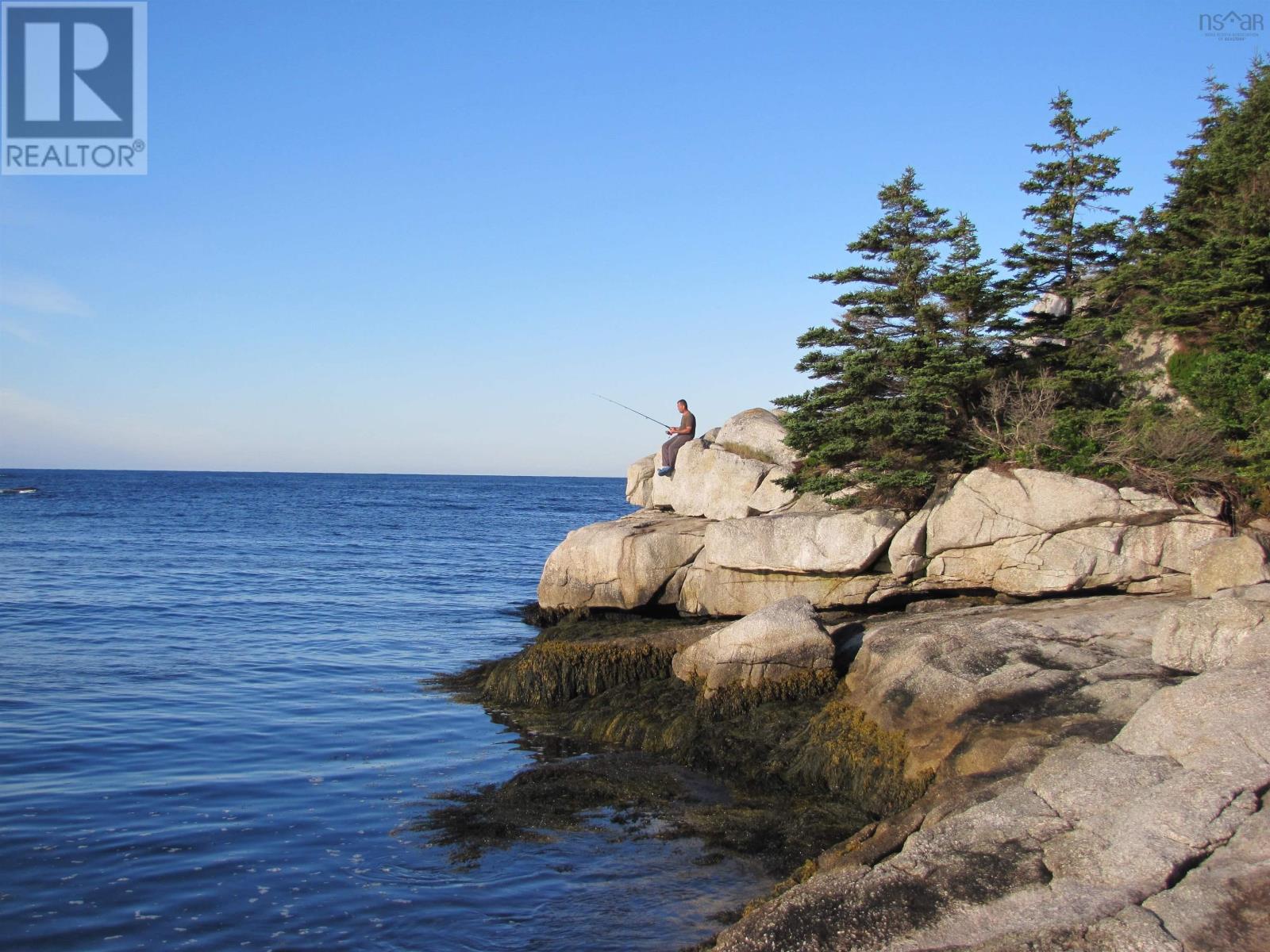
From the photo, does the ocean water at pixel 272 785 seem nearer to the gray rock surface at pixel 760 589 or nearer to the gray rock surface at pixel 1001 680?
the gray rock surface at pixel 1001 680

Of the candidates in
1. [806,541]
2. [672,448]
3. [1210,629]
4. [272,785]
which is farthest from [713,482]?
[1210,629]

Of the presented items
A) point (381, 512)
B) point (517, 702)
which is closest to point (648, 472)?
point (517, 702)

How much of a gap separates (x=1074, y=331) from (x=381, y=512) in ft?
207

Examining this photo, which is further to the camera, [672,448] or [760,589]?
[672,448]

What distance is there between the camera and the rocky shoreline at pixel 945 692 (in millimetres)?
7203

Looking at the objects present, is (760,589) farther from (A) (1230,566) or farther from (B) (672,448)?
(A) (1230,566)

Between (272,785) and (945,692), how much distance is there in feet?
30.7

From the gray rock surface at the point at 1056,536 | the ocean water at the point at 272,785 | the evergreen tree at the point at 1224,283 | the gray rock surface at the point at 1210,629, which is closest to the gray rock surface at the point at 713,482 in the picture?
the gray rock surface at the point at 1056,536

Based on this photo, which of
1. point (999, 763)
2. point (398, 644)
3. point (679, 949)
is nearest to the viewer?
point (679, 949)

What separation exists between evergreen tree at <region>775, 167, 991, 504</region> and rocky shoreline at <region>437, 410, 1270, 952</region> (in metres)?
1.12

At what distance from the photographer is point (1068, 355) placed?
22.1m

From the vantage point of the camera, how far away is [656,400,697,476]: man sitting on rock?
26.1 m

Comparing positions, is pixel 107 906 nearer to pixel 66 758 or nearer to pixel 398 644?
pixel 66 758

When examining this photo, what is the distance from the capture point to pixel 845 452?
21078mm
